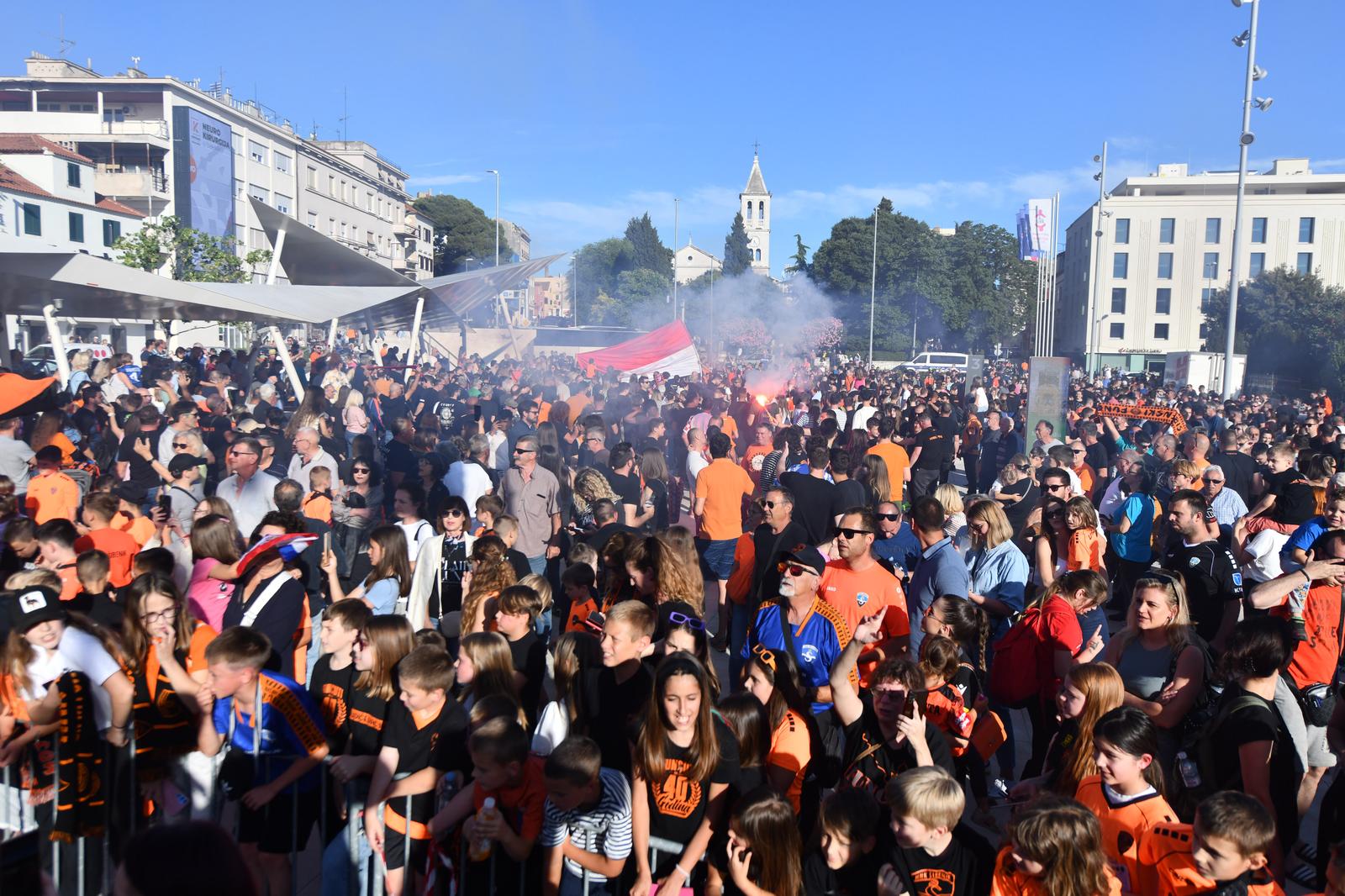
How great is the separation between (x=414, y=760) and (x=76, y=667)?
130cm

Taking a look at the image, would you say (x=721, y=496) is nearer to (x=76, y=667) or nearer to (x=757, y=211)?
(x=76, y=667)

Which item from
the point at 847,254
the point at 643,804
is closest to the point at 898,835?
the point at 643,804

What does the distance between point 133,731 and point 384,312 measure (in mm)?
21864

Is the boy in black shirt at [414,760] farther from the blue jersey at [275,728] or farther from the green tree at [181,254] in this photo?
the green tree at [181,254]

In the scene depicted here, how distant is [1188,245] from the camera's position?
68.8m

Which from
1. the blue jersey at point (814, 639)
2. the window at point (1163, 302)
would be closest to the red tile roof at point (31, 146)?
the blue jersey at point (814, 639)

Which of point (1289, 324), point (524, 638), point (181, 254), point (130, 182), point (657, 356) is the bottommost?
point (524, 638)

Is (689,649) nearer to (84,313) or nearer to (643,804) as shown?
(643,804)

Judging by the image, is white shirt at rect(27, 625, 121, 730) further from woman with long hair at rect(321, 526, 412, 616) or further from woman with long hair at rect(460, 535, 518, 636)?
woman with long hair at rect(321, 526, 412, 616)

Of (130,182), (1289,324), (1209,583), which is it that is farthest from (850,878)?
(130,182)

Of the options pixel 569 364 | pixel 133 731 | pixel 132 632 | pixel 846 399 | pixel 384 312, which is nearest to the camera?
pixel 133 731

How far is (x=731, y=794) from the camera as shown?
11.3ft

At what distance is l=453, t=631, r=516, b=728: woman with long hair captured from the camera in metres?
3.97

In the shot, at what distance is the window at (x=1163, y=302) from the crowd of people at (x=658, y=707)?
234 feet
